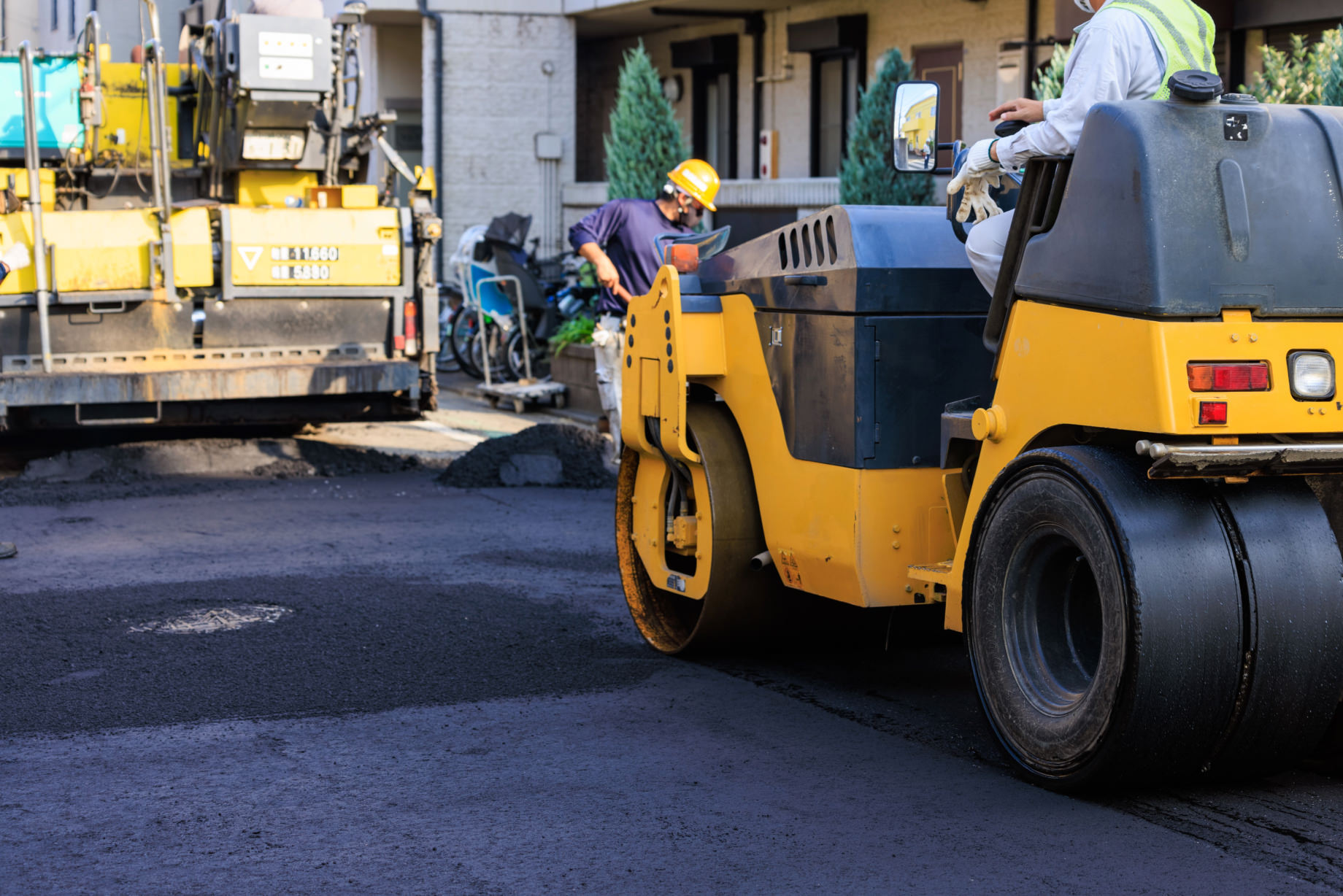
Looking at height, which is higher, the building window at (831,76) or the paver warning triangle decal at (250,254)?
the building window at (831,76)

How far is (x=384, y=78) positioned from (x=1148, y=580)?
908 inches

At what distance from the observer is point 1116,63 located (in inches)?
166

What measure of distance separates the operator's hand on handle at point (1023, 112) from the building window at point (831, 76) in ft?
49.8

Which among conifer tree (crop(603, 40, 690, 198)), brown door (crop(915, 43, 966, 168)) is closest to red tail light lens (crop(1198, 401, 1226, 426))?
brown door (crop(915, 43, 966, 168))

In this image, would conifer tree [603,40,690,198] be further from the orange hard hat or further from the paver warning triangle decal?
the orange hard hat

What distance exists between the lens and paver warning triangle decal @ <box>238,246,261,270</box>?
10.9 metres

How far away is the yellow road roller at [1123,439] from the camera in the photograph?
382cm

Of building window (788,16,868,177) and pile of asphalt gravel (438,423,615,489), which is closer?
pile of asphalt gravel (438,423,615,489)

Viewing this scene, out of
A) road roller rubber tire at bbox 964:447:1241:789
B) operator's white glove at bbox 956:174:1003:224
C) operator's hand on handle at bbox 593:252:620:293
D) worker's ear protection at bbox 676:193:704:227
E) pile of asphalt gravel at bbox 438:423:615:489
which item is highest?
worker's ear protection at bbox 676:193:704:227

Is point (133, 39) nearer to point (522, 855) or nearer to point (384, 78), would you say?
point (384, 78)

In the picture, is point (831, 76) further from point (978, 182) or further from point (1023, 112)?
point (1023, 112)

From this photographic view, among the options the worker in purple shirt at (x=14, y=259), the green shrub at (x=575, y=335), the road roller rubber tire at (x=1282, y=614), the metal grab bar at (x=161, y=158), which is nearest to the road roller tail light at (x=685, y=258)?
the road roller rubber tire at (x=1282, y=614)

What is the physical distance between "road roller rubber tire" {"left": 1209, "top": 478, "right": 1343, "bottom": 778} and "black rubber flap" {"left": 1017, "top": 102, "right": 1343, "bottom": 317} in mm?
466

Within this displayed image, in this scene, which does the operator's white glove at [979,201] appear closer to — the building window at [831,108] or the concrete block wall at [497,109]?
the building window at [831,108]
